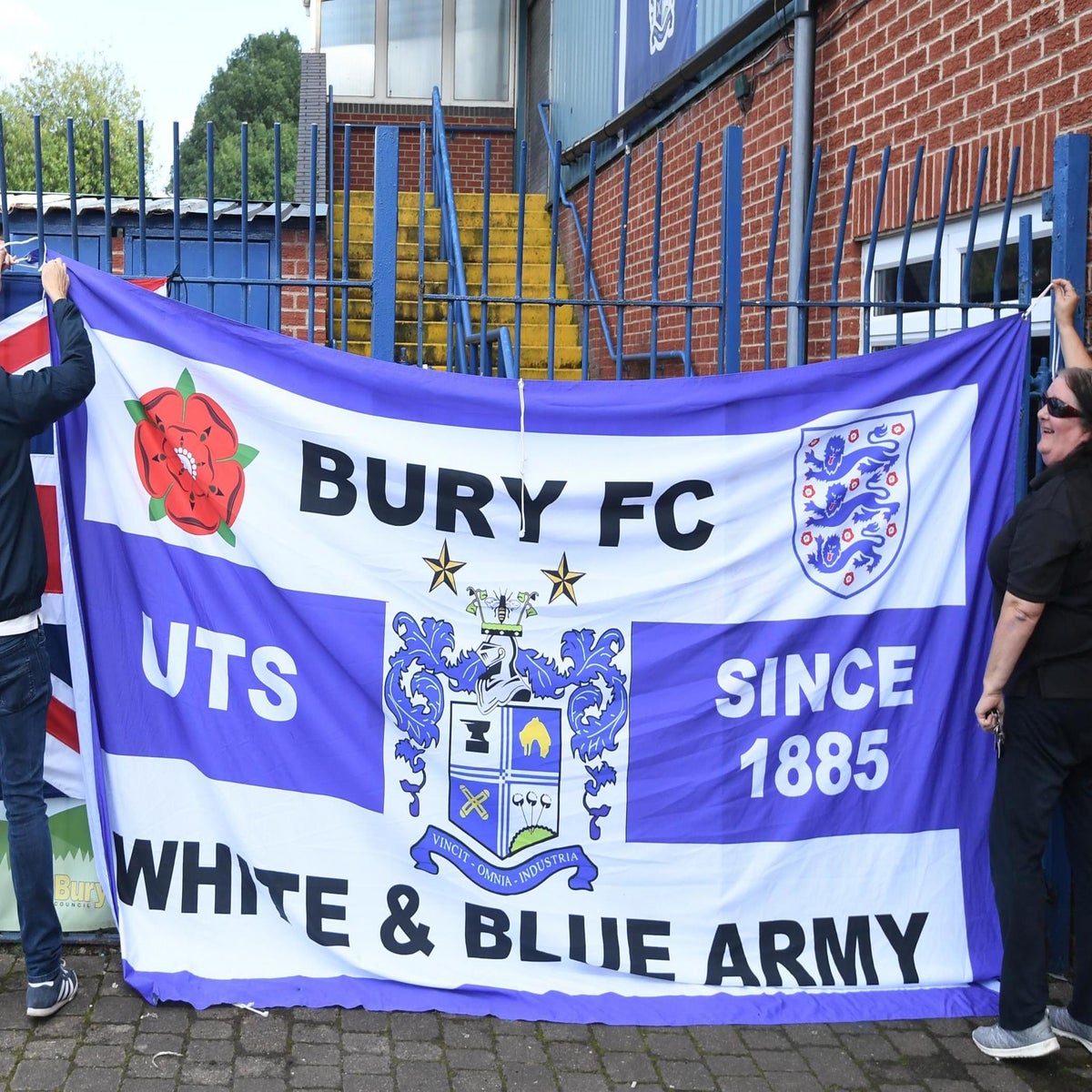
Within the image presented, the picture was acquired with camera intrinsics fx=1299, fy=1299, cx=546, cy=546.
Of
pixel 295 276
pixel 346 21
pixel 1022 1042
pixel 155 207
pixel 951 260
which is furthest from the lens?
pixel 346 21

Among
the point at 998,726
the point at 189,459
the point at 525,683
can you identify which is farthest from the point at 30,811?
the point at 998,726

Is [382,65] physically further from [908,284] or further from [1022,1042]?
[1022,1042]

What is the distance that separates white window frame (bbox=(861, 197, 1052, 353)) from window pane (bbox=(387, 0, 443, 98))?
436 inches

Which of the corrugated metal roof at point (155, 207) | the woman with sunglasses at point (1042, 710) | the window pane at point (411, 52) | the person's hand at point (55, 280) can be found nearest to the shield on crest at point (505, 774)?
the woman with sunglasses at point (1042, 710)

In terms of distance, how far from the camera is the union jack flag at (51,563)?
416 cm

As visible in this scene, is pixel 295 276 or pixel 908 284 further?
pixel 295 276

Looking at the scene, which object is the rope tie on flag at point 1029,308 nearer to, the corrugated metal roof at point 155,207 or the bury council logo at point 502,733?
the bury council logo at point 502,733

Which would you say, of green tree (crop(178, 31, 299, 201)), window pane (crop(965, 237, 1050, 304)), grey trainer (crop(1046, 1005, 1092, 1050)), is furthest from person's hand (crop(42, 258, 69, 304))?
green tree (crop(178, 31, 299, 201))

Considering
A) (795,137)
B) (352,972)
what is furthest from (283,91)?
(352,972)

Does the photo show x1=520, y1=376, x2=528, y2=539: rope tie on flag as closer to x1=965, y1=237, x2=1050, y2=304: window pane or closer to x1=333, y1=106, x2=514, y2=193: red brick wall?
x1=965, y1=237, x2=1050, y2=304: window pane

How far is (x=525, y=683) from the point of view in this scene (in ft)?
13.5

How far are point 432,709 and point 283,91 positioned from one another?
176 feet

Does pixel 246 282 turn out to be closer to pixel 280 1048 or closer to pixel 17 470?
pixel 17 470

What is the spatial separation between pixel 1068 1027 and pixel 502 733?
1.92m
